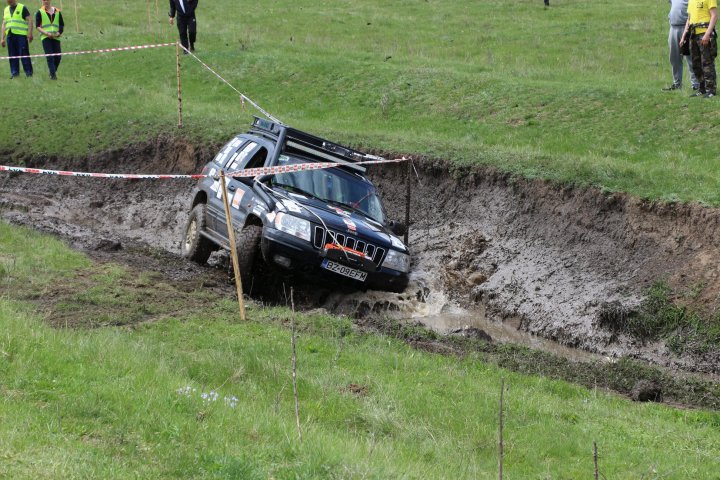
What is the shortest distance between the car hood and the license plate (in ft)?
1.32

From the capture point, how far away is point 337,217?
12.3 meters

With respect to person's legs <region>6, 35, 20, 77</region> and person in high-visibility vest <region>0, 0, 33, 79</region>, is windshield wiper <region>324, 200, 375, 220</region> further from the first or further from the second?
person's legs <region>6, 35, 20, 77</region>

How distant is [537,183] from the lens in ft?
48.2

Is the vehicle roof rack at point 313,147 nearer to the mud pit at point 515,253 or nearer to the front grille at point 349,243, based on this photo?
the front grille at point 349,243

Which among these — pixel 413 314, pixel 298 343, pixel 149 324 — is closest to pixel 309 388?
pixel 298 343

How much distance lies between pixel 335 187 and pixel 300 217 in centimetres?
138

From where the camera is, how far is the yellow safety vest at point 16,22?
24578 millimetres

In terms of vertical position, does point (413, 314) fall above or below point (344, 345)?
below

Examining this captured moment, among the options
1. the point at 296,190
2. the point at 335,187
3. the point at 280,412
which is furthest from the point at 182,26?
the point at 280,412

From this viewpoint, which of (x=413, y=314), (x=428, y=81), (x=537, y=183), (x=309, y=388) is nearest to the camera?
(x=309, y=388)

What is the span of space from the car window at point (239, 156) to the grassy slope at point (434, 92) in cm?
366

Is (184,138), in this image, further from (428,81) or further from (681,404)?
(681,404)

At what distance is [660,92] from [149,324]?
1183 cm

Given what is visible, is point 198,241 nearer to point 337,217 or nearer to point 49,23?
point 337,217
